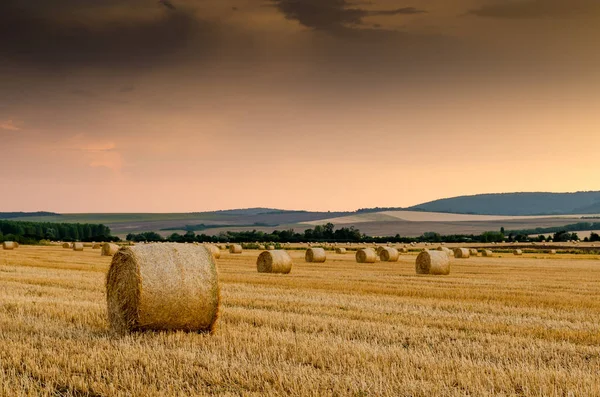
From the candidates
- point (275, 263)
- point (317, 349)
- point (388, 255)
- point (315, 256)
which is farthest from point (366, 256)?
point (317, 349)

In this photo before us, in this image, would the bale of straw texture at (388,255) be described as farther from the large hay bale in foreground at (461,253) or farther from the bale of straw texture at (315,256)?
the large hay bale in foreground at (461,253)

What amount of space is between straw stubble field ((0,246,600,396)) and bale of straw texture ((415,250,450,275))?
34.6ft

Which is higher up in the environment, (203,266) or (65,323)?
(203,266)

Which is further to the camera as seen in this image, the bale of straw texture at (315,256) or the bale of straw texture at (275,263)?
the bale of straw texture at (315,256)

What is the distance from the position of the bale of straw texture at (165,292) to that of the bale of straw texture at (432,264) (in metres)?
16.9

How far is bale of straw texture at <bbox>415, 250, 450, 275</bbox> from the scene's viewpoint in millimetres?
27375

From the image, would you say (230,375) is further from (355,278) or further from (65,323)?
(355,278)

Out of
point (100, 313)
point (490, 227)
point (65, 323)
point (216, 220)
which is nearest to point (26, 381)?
point (65, 323)

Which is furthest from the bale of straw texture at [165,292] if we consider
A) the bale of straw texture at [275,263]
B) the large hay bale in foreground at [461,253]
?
the large hay bale in foreground at [461,253]

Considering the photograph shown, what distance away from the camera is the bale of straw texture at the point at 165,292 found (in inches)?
436

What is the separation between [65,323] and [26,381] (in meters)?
4.51

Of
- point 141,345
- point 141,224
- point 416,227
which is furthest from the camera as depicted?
point 141,224

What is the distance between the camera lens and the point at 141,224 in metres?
152

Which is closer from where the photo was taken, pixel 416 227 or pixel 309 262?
pixel 309 262
